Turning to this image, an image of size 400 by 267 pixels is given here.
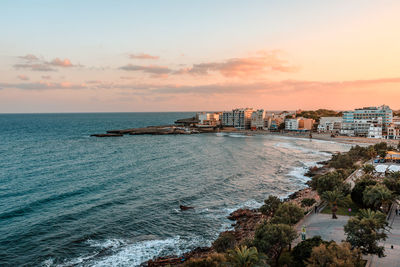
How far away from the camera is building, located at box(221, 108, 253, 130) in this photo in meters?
180

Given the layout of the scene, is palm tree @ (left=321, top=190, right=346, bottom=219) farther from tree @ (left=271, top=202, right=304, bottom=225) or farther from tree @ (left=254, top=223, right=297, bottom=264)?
tree @ (left=254, top=223, right=297, bottom=264)

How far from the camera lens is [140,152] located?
86312 millimetres

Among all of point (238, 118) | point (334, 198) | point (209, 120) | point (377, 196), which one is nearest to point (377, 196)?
point (377, 196)

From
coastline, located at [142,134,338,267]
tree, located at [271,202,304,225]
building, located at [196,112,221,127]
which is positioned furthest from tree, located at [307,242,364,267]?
building, located at [196,112,221,127]

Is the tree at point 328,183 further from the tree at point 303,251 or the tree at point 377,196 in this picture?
the tree at point 303,251

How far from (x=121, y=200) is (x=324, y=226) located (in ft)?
91.6

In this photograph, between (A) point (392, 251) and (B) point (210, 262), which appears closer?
(B) point (210, 262)

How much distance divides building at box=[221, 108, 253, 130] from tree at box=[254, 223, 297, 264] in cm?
16027

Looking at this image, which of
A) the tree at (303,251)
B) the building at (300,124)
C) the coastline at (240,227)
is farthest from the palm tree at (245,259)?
the building at (300,124)

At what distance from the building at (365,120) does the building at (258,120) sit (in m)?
47.9

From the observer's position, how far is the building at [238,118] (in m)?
180

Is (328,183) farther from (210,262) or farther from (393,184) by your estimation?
(210,262)

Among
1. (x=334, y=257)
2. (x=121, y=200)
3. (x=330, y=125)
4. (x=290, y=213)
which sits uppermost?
(x=330, y=125)

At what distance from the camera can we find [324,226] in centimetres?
2806
